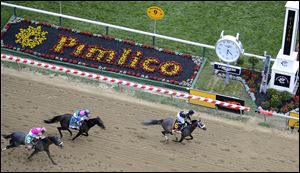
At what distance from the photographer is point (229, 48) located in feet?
97.3

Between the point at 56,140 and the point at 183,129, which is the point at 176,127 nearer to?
the point at 183,129

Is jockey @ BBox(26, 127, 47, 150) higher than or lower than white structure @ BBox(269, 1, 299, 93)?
lower

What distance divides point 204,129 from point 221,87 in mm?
4446

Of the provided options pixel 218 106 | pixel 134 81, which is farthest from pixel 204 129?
Result: pixel 134 81

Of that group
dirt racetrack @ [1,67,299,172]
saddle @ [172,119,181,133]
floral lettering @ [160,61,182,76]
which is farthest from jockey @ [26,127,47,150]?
floral lettering @ [160,61,182,76]

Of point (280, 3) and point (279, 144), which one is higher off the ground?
point (280, 3)

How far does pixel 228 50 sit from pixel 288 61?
2.42 m

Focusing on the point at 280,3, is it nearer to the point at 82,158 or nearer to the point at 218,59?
the point at 218,59

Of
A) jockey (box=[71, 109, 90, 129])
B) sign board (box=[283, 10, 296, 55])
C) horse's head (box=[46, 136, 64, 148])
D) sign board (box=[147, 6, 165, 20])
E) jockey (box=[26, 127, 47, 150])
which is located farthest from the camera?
sign board (box=[147, 6, 165, 20])

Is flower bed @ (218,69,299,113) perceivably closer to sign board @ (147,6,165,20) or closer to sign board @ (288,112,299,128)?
sign board @ (288,112,299,128)

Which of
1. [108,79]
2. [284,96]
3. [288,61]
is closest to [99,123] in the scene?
[108,79]

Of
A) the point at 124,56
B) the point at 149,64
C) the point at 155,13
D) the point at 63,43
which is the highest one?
the point at 155,13

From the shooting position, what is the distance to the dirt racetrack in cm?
2620

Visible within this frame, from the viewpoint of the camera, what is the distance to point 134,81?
31.1 metres
